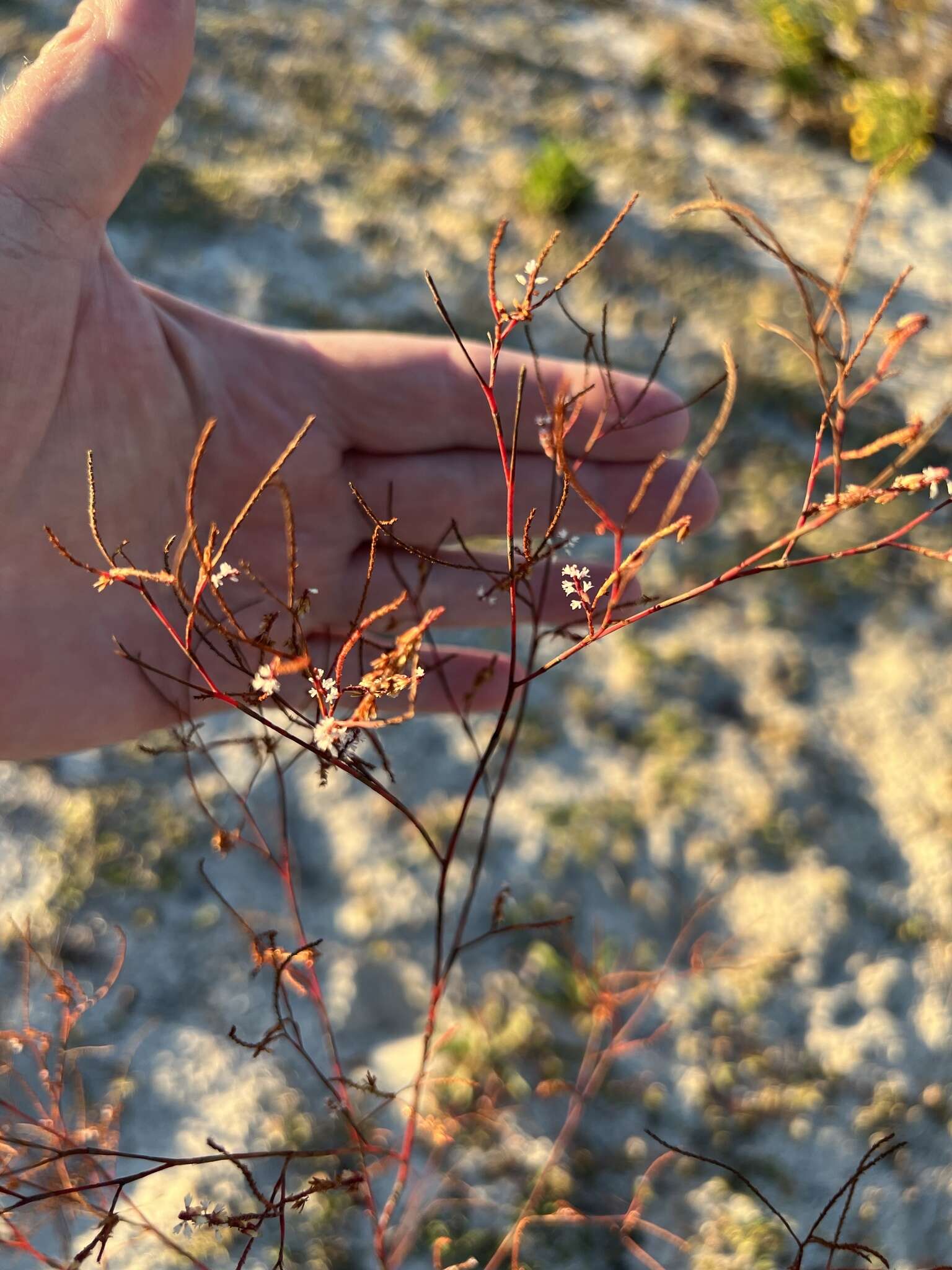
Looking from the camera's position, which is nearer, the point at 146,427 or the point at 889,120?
the point at 146,427

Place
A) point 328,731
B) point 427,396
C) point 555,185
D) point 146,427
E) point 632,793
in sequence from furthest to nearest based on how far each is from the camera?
point 555,185 < point 632,793 < point 427,396 < point 146,427 < point 328,731

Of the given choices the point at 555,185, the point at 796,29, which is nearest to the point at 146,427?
the point at 555,185

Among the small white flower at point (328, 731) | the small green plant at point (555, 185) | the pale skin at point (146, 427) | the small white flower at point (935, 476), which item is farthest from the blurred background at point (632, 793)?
the small white flower at point (935, 476)

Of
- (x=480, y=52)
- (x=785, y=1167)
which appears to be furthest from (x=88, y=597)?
(x=480, y=52)

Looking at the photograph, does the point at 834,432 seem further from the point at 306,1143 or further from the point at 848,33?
the point at 848,33

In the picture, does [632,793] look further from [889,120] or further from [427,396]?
[889,120]

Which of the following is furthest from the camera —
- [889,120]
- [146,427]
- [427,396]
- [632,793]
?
[889,120]

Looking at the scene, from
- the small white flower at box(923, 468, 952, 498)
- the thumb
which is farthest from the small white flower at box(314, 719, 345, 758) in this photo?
the thumb

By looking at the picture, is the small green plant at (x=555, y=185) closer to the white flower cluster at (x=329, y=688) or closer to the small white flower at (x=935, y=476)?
the small white flower at (x=935, y=476)
